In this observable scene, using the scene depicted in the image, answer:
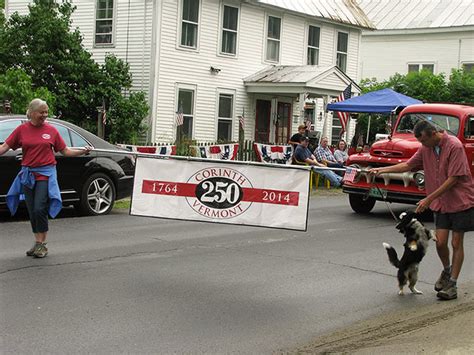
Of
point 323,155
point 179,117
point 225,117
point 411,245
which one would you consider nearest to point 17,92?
point 179,117

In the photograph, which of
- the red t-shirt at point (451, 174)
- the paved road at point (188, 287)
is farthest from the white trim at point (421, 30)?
the red t-shirt at point (451, 174)

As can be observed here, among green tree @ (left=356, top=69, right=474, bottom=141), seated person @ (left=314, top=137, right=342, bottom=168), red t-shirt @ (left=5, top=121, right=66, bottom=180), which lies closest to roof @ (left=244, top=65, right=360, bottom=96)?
seated person @ (left=314, top=137, right=342, bottom=168)

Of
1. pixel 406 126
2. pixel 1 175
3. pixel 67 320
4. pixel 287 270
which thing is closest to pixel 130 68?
pixel 406 126

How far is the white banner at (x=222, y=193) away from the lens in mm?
7352

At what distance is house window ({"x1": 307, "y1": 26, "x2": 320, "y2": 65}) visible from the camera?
28.9 meters

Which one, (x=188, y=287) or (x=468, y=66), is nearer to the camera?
(x=188, y=287)

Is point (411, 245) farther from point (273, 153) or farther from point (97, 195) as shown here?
point (273, 153)

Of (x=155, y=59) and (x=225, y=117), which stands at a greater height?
Answer: (x=155, y=59)

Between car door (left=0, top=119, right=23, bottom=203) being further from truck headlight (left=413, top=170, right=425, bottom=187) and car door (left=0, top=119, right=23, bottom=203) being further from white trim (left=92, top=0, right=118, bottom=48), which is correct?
white trim (left=92, top=0, right=118, bottom=48)

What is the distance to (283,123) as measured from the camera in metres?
28.5

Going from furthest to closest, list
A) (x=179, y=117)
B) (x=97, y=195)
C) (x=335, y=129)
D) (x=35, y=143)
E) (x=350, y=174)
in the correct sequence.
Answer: (x=335, y=129) < (x=179, y=117) < (x=97, y=195) < (x=35, y=143) < (x=350, y=174)

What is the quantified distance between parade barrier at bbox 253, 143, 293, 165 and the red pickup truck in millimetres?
6651

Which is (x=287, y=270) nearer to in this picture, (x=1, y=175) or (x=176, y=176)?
(x=176, y=176)

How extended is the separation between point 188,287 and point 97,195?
548cm
